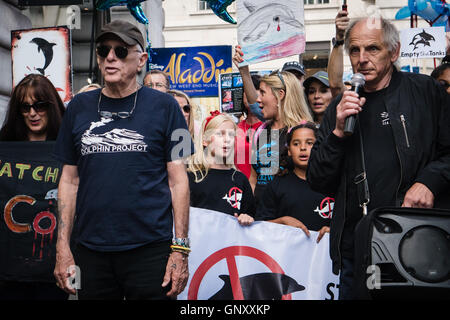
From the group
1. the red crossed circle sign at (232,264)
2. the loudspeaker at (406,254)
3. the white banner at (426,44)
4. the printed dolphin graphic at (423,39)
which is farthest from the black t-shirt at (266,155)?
the printed dolphin graphic at (423,39)

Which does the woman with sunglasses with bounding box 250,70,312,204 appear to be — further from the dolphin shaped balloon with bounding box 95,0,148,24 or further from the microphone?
the dolphin shaped balloon with bounding box 95,0,148,24

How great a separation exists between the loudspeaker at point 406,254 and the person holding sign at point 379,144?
0.25 m

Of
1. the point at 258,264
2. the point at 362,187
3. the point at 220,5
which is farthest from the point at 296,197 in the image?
the point at 220,5

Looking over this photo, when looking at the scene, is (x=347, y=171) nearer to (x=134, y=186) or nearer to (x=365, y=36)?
(x=365, y=36)

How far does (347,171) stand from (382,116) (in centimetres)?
33

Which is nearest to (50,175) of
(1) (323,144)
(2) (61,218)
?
(2) (61,218)

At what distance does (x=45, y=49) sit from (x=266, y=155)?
2562 mm

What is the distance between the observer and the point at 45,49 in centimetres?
584

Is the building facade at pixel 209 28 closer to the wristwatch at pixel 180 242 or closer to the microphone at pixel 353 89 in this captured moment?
the wristwatch at pixel 180 242

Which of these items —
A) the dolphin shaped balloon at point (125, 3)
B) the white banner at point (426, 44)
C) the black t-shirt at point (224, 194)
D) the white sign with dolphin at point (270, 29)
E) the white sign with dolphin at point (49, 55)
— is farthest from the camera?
the white banner at point (426, 44)

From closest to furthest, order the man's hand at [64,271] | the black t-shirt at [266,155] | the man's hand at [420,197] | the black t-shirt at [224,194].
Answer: the man's hand at [420,197] → the man's hand at [64,271] → the black t-shirt at [224,194] → the black t-shirt at [266,155]

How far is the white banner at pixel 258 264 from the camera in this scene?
4.16m

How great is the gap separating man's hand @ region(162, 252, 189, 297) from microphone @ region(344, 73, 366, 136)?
3.34 ft
